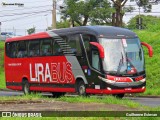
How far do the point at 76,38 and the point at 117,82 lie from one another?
10.7 ft

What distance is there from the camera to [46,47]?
26.0m

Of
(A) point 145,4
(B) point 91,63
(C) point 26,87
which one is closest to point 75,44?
(B) point 91,63

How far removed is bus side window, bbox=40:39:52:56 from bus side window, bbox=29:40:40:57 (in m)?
0.49

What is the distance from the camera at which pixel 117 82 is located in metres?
22.0

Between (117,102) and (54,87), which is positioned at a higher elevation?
(117,102)

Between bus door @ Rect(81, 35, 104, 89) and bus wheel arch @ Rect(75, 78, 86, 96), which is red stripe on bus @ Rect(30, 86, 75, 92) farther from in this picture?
bus door @ Rect(81, 35, 104, 89)

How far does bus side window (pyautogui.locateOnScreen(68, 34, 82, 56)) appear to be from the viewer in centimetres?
2331

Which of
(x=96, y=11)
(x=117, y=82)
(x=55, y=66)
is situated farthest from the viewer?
(x=96, y=11)

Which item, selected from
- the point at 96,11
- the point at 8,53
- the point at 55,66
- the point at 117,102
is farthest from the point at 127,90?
the point at 96,11

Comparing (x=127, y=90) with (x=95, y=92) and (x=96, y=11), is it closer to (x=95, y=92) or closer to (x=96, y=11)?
(x=95, y=92)

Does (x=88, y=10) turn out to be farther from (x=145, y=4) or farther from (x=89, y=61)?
(x=89, y=61)

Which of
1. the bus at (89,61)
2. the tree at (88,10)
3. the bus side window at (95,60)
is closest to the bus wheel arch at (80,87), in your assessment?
the bus at (89,61)

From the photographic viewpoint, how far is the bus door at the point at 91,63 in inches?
873

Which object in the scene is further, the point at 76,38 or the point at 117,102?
the point at 76,38
